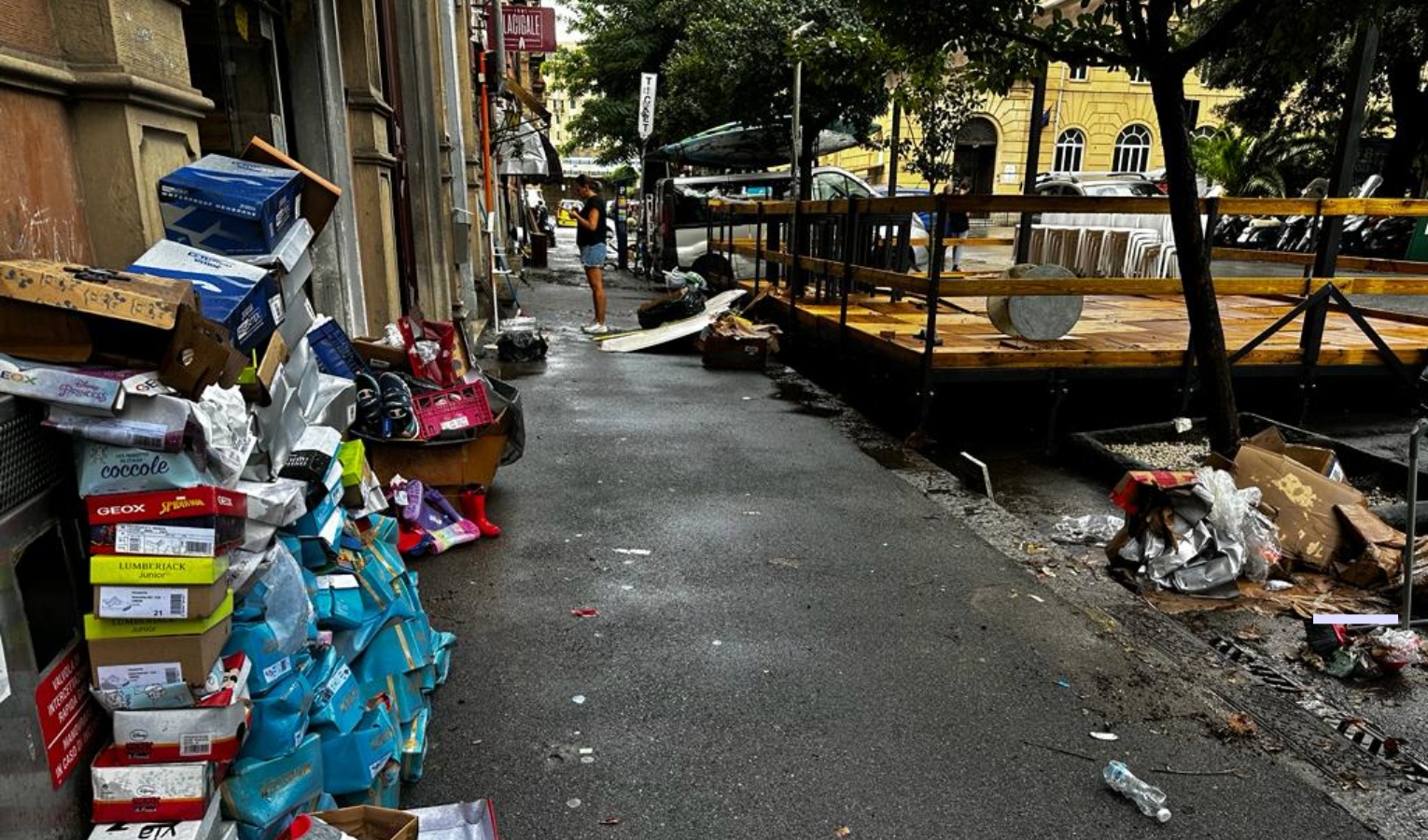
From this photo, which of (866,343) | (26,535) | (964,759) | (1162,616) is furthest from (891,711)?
(866,343)

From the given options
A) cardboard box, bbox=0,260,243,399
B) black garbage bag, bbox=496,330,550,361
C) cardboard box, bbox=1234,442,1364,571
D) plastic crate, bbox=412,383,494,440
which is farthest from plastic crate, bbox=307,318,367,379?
black garbage bag, bbox=496,330,550,361

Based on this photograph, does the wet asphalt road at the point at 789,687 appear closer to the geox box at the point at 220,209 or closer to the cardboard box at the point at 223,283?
the cardboard box at the point at 223,283

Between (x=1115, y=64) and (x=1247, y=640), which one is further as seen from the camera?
(x=1115, y=64)

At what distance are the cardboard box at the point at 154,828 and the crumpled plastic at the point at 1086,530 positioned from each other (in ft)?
Result: 13.8

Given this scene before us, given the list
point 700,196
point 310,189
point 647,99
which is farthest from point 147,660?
point 647,99

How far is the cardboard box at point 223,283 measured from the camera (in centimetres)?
228

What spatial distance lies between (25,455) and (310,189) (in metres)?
1.59

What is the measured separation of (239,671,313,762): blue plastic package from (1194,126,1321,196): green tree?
33879mm

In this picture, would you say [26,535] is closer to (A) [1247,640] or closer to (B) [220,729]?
(B) [220,729]

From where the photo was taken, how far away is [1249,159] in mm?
30172

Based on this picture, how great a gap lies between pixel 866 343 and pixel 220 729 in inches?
244

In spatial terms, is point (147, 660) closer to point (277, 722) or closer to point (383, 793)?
point (277, 722)

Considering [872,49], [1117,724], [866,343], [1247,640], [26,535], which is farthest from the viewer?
[866,343]

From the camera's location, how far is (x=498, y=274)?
52.0 feet
